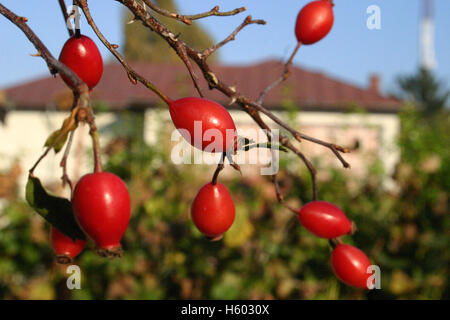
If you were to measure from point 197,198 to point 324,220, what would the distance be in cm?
18

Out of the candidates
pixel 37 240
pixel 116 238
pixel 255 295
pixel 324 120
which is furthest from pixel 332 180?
pixel 324 120

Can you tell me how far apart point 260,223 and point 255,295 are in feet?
1.39

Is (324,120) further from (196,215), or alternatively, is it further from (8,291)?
(196,215)

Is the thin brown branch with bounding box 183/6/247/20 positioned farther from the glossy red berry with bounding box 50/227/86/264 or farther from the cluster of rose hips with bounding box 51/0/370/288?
the glossy red berry with bounding box 50/227/86/264

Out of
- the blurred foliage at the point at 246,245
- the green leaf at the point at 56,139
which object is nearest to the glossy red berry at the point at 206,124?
the green leaf at the point at 56,139

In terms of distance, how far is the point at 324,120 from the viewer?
8883 mm

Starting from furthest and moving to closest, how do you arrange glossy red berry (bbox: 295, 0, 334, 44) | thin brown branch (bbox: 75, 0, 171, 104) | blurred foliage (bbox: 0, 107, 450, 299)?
blurred foliage (bbox: 0, 107, 450, 299)
glossy red berry (bbox: 295, 0, 334, 44)
thin brown branch (bbox: 75, 0, 171, 104)

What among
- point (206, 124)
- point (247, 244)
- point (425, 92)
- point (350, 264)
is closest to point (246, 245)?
point (247, 244)

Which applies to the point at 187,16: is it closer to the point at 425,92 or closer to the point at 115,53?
the point at 115,53

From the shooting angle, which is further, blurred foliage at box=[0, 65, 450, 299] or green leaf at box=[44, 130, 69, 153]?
blurred foliage at box=[0, 65, 450, 299]

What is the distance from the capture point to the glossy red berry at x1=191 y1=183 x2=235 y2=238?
61 cm

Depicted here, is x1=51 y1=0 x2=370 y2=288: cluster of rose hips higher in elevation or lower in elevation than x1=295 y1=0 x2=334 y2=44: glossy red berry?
lower

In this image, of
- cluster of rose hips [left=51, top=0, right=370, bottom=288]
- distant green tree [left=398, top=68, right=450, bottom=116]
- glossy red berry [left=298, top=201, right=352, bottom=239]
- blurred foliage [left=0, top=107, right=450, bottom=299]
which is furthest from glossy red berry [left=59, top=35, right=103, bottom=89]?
distant green tree [left=398, top=68, right=450, bottom=116]

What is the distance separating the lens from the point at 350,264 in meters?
0.68
